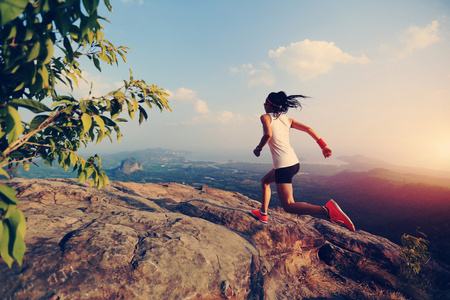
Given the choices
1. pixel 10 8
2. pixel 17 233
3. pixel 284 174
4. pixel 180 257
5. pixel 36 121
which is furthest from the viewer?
pixel 284 174

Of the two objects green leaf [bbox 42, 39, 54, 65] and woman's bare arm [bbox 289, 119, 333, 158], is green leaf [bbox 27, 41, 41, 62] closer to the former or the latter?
green leaf [bbox 42, 39, 54, 65]

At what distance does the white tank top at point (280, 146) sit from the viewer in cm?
393

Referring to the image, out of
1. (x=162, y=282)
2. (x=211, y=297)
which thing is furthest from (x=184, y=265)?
(x=211, y=297)

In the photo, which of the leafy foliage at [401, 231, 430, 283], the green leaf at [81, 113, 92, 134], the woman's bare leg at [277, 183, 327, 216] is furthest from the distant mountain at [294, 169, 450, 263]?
the green leaf at [81, 113, 92, 134]

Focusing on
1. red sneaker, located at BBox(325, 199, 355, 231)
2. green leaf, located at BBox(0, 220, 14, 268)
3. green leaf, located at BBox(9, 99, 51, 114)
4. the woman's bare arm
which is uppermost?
the woman's bare arm

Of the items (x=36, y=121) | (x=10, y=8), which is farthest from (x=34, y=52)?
(x=36, y=121)

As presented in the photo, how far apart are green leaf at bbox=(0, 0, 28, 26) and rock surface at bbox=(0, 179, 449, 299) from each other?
286 cm

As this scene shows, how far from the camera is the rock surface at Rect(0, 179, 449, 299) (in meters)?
2.48

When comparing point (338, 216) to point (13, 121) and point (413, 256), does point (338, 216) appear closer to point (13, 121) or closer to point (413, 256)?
point (413, 256)

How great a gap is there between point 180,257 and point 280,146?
294cm

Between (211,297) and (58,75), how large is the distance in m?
4.19

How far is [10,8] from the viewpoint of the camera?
3.40 ft

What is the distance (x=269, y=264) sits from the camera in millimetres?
4320

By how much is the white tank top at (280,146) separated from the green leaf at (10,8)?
3.71 metres
